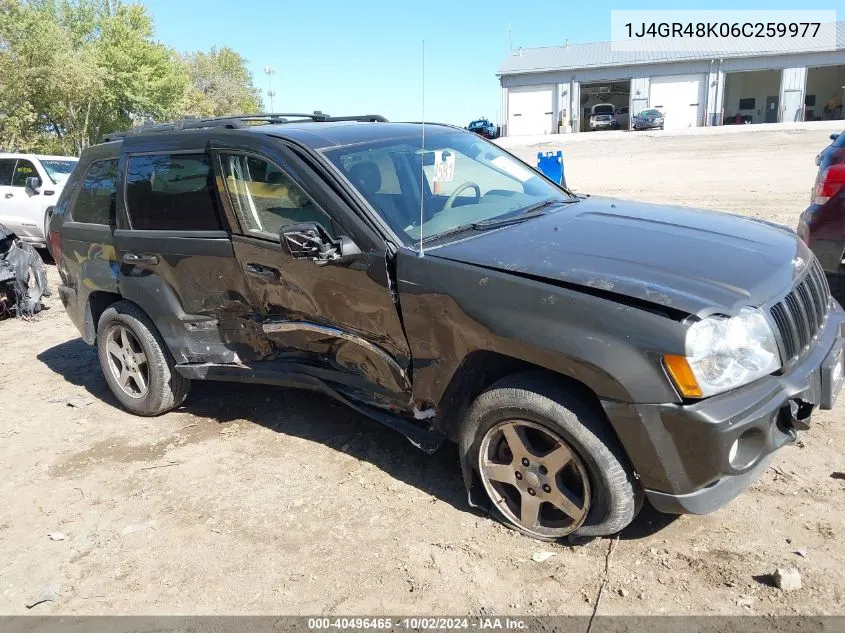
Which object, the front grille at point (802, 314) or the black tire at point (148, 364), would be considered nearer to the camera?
the front grille at point (802, 314)

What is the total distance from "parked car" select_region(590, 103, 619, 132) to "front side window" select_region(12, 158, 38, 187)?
130ft

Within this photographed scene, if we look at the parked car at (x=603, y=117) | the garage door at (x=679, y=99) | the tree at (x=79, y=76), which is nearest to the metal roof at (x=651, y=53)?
the garage door at (x=679, y=99)

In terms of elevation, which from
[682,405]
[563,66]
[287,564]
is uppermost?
[563,66]


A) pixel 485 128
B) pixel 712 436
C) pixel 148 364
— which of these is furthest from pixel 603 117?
pixel 712 436

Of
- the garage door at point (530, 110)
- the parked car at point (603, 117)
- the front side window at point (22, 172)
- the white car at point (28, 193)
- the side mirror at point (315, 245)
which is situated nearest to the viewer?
the side mirror at point (315, 245)

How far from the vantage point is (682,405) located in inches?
95.3

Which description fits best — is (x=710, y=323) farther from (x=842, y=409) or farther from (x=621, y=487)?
(x=842, y=409)

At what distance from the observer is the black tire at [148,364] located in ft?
14.8

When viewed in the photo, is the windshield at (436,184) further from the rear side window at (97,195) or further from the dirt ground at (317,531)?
the rear side window at (97,195)

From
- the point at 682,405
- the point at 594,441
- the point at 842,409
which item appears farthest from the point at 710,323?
the point at 842,409

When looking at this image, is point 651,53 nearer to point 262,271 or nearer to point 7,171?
point 7,171

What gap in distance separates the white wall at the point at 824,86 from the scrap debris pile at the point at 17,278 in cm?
5205

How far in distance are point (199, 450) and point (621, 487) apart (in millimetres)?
2709

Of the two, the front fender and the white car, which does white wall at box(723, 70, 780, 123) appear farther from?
the front fender
